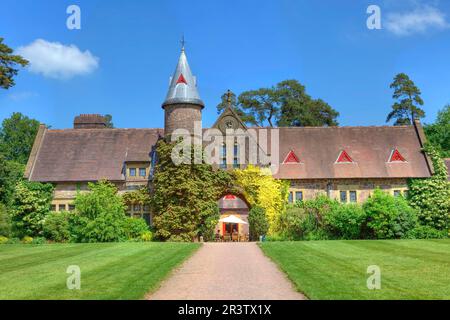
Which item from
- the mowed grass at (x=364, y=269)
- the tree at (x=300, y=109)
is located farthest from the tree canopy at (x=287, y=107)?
the mowed grass at (x=364, y=269)

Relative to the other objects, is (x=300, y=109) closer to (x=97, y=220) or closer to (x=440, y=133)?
(x=440, y=133)

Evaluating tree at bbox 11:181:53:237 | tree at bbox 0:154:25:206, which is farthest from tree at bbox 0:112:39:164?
tree at bbox 11:181:53:237

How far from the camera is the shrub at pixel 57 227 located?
104ft

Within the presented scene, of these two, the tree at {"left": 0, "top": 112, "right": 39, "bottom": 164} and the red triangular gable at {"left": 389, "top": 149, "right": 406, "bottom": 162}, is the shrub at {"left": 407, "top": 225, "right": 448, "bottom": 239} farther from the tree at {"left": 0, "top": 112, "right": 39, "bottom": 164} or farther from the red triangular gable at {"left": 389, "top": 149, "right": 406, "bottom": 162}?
the tree at {"left": 0, "top": 112, "right": 39, "bottom": 164}

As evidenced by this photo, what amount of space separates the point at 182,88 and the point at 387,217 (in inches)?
588

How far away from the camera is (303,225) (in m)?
30.6

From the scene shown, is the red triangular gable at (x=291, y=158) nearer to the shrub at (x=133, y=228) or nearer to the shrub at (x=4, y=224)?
the shrub at (x=133, y=228)

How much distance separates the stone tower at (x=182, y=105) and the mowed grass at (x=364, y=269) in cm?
1224

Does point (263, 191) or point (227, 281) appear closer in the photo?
point (227, 281)

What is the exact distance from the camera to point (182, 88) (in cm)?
3303

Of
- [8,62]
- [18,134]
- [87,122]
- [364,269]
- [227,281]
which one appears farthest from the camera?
[18,134]

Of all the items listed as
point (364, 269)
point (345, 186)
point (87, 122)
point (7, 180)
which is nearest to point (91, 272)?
point (364, 269)
